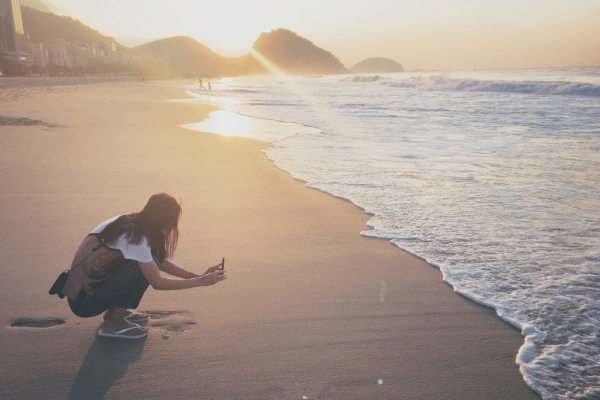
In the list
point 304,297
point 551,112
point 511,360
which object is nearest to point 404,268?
point 304,297

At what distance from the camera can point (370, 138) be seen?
39.7 feet

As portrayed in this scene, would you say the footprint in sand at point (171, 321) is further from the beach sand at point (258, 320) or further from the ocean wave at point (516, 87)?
the ocean wave at point (516, 87)

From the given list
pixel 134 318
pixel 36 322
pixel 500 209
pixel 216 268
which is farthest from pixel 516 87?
pixel 36 322

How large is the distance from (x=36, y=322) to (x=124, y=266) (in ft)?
2.49

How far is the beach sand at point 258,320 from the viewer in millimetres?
2449

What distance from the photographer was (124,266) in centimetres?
277

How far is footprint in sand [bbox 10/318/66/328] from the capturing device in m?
2.90

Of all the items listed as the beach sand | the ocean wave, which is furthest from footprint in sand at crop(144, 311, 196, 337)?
the ocean wave

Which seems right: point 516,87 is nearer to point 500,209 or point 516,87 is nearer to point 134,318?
point 500,209

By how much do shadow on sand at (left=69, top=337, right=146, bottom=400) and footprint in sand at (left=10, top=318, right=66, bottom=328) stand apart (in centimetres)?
34

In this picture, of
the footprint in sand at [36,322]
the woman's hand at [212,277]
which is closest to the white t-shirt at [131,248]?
the woman's hand at [212,277]

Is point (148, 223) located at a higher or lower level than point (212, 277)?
higher

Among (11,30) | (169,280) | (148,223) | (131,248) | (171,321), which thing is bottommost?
(171,321)

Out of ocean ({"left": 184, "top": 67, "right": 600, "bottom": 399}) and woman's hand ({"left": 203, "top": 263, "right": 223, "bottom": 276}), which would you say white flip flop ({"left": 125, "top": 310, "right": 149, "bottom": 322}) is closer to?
woman's hand ({"left": 203, "top": 263, "right": 223, "bottom": 276})
